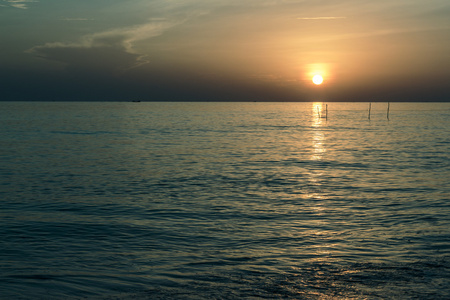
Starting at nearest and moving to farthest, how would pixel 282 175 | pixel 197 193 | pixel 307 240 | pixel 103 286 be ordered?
pixel 103 286 < pixel 307 240 < pixel 197 193 < pixel 282 175

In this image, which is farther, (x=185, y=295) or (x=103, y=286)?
(x=103, y=286)

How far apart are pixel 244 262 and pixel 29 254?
6.92 metres

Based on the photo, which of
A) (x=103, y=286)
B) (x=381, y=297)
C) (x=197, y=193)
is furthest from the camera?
(x=197, y=193)

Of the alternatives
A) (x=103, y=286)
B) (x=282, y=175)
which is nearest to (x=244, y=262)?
(x=103, y=286)

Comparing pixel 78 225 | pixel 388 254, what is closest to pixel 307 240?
pixel 388 254

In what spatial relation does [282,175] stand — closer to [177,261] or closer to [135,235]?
[135,235]

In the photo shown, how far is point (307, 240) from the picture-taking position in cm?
1650

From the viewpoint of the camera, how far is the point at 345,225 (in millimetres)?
18891

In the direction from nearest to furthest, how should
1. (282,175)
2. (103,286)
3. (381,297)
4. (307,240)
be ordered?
(381,297)
(103,286)
(307,240)
(282,175)

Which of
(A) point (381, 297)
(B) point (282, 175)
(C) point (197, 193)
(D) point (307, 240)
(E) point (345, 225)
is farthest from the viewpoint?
(B) point (282, 175)

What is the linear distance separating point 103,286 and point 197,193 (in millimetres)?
14974

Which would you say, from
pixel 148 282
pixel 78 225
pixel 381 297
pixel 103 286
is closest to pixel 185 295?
pixel 148 282

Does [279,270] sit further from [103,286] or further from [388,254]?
[103,286]

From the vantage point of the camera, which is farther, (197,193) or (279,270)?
(197,193)
